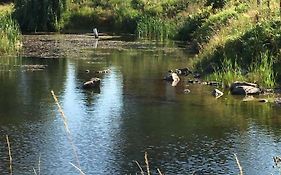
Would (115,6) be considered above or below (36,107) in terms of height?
above

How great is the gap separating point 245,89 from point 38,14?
29562 mm

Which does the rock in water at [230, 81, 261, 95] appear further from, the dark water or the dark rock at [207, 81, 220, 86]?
the dark rock at [207, 81, 220, 86]

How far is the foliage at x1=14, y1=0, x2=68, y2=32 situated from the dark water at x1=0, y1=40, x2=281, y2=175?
76.1 ft

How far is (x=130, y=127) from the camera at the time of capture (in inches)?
549

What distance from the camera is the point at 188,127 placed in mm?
14156

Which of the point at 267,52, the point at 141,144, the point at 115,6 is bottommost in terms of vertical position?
the point at 141,144

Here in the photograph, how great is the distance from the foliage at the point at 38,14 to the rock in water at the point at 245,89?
92.2ft

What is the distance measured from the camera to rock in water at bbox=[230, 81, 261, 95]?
61.6ft

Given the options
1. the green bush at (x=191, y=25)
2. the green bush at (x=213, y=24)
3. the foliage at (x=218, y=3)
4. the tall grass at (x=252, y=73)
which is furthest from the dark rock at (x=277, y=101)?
the foliage at (x=218, y=3)

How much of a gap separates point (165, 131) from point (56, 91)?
5871mm

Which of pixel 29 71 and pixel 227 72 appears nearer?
pixel 227 72

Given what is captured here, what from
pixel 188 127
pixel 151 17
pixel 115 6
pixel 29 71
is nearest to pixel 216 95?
pixel 188 127

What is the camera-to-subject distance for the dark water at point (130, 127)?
11.1 meters

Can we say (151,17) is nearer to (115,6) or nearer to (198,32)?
(115,6)
